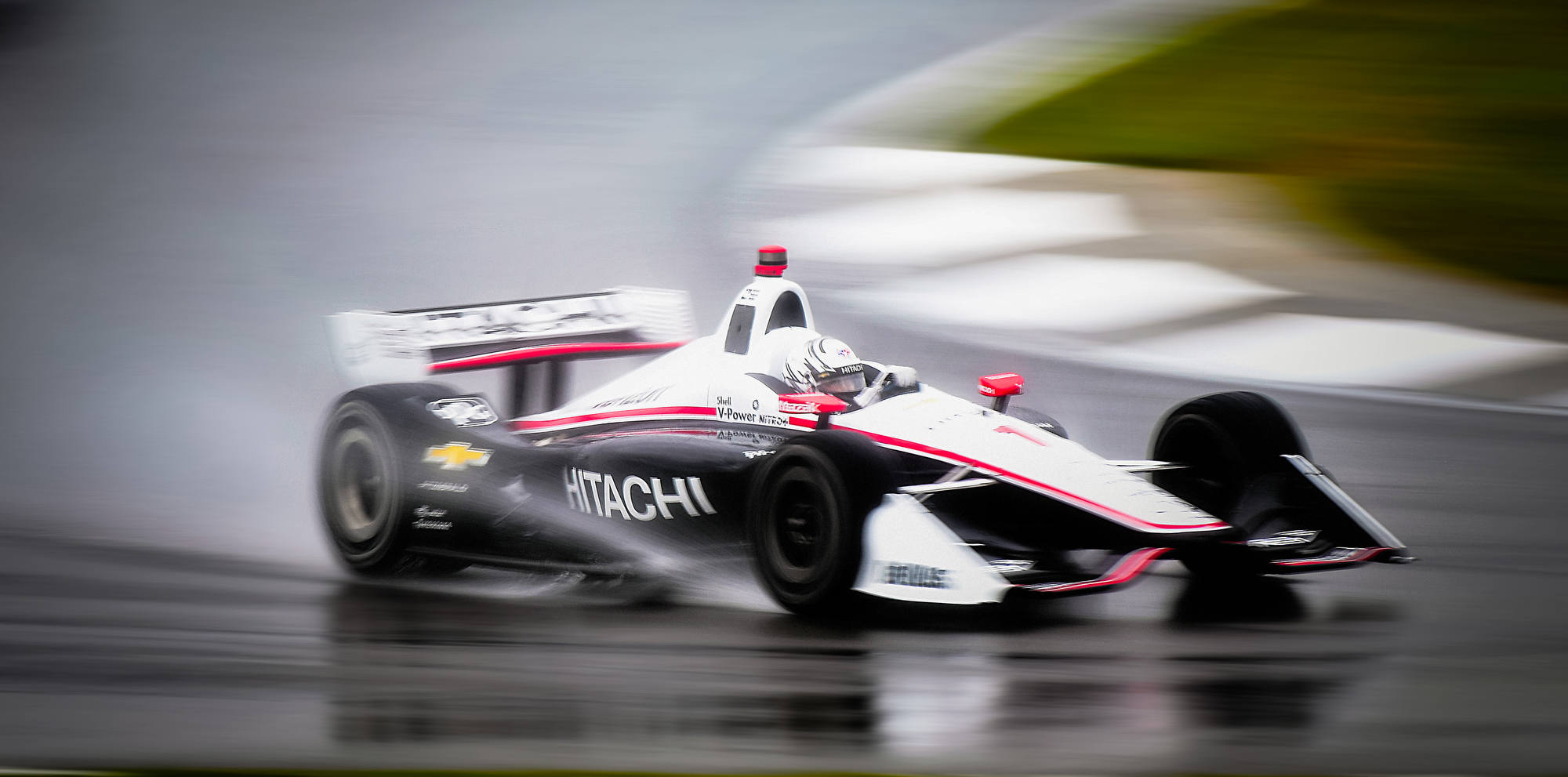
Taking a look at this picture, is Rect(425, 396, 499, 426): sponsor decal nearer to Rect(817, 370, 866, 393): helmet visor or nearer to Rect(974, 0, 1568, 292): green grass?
A: Rect(817, 370, 866, 393): helmet visor

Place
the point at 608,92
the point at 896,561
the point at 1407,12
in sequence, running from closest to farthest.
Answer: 1. the point at 896,561
2. the point at 608,92
3. the point at 1407,12

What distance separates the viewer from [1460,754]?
3900 millimetres

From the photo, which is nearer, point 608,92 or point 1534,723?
point 1534,723

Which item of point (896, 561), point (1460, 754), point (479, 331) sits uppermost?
point (479, 331)

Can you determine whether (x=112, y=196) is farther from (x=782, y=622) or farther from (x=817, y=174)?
(x=782, y=622)

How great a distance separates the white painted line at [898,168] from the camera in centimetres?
1153

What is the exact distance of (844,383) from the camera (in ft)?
18.7

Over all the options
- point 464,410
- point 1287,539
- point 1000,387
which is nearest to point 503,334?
point 464,410

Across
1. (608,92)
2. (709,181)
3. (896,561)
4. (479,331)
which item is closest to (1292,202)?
(709,181)

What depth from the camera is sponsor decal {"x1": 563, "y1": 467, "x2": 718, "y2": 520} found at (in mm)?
5395

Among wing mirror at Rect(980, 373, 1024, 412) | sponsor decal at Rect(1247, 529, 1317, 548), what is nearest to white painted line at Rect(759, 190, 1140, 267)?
wing mirror at Rect(980, 373, 1024, 412)

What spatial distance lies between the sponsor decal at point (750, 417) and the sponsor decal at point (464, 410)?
104 cm

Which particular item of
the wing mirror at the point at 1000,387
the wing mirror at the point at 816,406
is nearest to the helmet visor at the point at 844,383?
the wing mirror at the point at 816,406

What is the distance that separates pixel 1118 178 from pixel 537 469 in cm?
674
